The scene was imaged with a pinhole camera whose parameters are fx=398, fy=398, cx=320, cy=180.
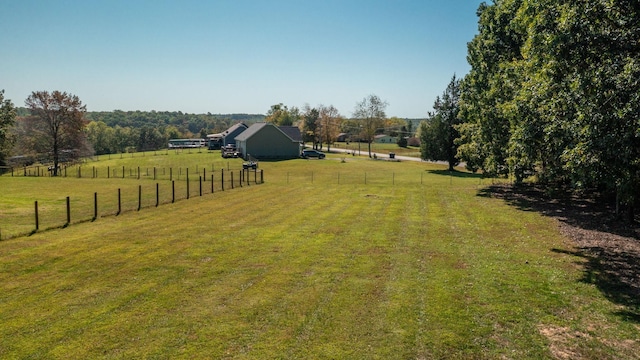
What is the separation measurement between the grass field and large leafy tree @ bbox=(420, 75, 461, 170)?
125 ft

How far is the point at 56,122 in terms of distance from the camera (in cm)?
5888

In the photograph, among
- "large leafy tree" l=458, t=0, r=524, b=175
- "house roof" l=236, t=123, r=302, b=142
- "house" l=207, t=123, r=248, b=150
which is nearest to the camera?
"large leafy tree" l=458, t=0, r=524, b=175

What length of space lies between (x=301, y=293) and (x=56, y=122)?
63.1 metres

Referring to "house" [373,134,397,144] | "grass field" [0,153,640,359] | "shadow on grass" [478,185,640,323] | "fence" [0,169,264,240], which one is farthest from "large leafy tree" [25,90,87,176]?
"house" [373,134,397,144]

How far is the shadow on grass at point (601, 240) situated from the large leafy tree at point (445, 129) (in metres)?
26.7

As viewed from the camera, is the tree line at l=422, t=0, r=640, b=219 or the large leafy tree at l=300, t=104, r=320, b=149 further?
the large leafy tree at l=300, t=104, r=320, b=149

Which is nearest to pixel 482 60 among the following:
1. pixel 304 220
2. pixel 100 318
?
pixel 304 220

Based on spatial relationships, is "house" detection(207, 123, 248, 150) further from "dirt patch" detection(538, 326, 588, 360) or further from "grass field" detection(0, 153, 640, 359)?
"dirt patch" detection(538, 326, 588, 360)

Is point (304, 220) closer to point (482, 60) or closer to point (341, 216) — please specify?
point (341, 216)

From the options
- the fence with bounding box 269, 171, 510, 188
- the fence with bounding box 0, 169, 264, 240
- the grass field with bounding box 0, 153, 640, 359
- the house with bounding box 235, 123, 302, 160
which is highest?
the house with bounding box 235, 123, 302, 160

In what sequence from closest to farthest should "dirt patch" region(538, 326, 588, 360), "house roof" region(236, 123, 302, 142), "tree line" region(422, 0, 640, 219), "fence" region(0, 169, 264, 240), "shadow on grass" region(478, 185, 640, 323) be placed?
"dirt patch" region(538, 326, 588, 360)
"shadow on grass" region(478, 185, 640, 323)
"tree line" region(422, 0, 640, 219)
"fence" region(0, 169, 264, 240)
"house roof" region(236, 123, 302, 142)

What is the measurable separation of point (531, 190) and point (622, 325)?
83.0 ft

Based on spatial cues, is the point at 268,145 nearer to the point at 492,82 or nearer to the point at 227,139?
the point at 227,139

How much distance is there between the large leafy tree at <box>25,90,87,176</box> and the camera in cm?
5722
